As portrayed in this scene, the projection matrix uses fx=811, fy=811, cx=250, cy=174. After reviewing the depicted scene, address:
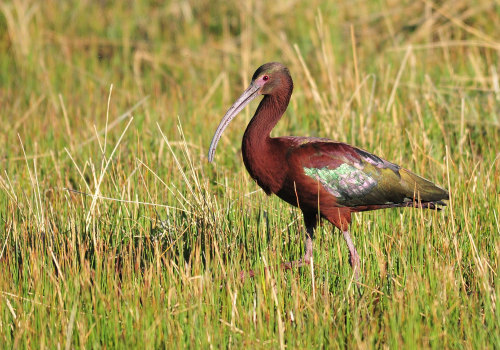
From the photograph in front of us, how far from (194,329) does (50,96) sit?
5104mm

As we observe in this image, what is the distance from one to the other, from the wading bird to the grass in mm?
150

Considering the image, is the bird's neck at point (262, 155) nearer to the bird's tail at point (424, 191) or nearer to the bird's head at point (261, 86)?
the bird's head at point (261, 86)

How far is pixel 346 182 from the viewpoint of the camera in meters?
4.46

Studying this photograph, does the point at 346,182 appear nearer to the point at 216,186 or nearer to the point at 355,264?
the point at 355,264

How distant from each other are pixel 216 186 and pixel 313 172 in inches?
56.7

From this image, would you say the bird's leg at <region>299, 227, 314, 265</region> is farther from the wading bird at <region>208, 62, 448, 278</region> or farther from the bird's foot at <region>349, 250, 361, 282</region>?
the bird's foot at <region>349, 250, 361, 282</region>

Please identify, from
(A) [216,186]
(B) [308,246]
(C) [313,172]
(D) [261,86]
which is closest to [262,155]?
(C) [313,172]

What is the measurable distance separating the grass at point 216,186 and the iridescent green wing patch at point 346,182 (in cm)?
25

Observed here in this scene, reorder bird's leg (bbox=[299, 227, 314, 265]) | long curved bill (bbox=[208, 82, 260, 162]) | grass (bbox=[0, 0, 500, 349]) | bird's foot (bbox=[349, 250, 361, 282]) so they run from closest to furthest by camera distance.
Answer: grass (bbox=[0, 0, 500, 349]), bird's foot (bbox=[349, 250, 361, 282]), bird's leg (bbox=[299, 227, 314, 265]), long curved bill (bbox=[208, 82, 260, 162])

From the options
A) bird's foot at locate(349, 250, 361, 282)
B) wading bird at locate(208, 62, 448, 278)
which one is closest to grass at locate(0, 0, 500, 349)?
bird's foot at locate(349, 250, 361, 282)

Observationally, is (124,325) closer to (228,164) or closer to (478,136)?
(228,164)

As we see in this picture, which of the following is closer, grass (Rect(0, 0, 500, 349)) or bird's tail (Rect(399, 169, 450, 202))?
grass (Rect(0, 0, 500, 349))

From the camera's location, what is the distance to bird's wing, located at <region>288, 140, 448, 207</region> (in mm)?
4359

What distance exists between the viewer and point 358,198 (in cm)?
450
